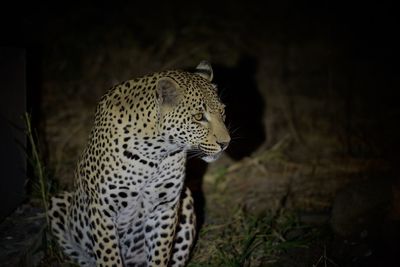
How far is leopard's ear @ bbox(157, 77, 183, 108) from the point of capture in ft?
13.3

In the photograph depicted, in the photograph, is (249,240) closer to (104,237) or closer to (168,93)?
(104,237)

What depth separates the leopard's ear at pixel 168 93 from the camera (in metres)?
4.05

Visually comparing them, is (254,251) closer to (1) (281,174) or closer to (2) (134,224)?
(2) (134,224)

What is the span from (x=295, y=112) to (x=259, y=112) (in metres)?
0.66

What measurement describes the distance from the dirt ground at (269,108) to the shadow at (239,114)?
0.03 m

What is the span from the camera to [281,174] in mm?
7586

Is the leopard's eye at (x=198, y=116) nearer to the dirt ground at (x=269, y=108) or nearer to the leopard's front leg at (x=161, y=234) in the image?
the leopard's front leg at (x=161, y=234)

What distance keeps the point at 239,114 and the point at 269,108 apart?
31.4 inches

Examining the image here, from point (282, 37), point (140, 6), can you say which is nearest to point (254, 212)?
point (282, 37)

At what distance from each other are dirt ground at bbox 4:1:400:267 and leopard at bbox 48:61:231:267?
1.04 metres

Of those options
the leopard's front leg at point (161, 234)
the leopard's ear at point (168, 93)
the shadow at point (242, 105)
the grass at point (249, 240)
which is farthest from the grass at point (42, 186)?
the shadow at point (242, 105)

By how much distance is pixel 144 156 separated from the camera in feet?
13.9

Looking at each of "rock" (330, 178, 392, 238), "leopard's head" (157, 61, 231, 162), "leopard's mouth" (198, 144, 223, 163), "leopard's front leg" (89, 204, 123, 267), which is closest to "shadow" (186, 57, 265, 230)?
"rock" (330, 178, 392, 238)

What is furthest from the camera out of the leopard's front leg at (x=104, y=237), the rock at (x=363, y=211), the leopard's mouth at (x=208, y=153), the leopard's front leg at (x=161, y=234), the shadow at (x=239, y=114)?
the shadow at (x=239, y=114)
